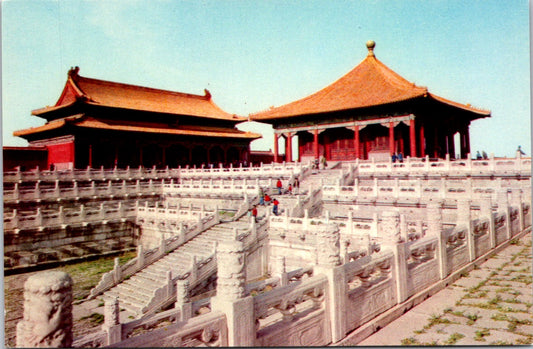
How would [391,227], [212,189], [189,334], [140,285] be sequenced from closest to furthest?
[189,334] < [391,227] < [140,285] < [212,189]

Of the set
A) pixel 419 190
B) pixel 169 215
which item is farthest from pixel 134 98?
pixel 419 190

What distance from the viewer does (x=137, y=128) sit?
1277 inches

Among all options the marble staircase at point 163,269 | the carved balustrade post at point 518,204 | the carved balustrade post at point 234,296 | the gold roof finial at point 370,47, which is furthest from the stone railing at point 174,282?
the gold roof finial at point 370,47

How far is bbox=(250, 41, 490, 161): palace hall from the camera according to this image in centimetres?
Answer: 2666

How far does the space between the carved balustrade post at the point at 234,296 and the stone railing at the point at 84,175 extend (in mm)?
22413

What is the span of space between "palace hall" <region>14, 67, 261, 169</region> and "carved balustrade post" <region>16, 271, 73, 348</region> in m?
27.4

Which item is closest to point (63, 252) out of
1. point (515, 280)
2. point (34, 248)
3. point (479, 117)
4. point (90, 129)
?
point (34, 248)

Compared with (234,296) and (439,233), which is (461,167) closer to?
(439,233)

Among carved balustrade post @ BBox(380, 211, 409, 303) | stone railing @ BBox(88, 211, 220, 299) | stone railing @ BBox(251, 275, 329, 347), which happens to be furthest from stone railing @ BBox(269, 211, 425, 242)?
stone railing @ BBox(251, 275, 329, 347)

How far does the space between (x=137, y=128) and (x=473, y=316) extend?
3016 centimetres

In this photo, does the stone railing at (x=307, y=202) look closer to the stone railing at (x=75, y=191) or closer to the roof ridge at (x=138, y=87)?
the stone railing at (x=75, y=191)

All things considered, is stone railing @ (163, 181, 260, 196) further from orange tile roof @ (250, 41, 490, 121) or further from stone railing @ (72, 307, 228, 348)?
stone railing @ (72, 307, 228, 348)

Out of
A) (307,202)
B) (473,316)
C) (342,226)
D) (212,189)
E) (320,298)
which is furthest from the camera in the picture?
(212,189)

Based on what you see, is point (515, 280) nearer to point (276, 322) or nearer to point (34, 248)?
point (276, 322)
